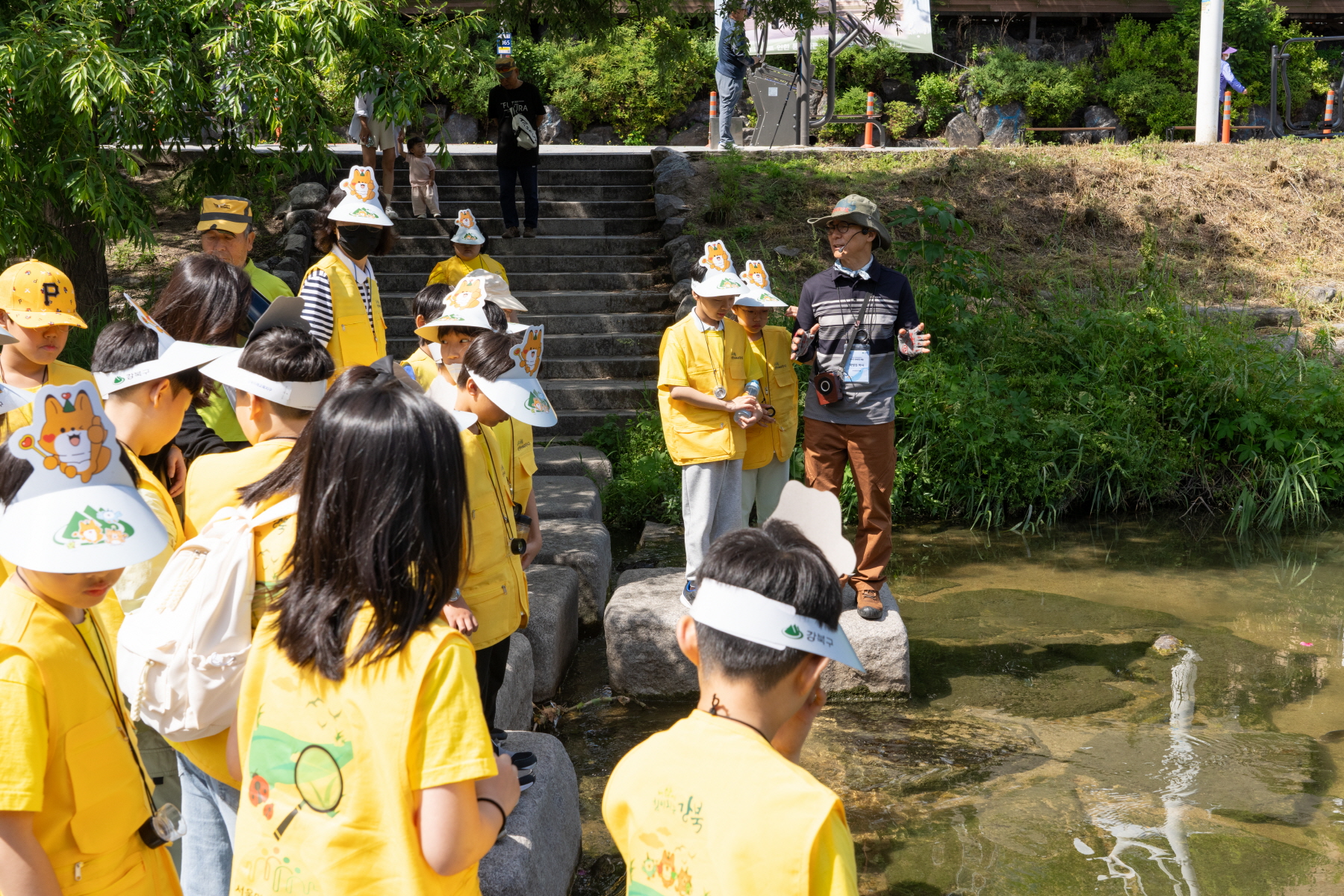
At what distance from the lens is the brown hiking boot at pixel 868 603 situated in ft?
15.5

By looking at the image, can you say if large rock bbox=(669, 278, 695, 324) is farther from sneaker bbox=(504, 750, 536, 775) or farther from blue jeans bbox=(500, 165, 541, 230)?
sneaker bbox=(504, 750, 536, 775)

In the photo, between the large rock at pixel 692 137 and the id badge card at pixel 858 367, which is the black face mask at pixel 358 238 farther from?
the large rock at pixel 692 137

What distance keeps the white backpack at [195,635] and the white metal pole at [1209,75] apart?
14121 mm

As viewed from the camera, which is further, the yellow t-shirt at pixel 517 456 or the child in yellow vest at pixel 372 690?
the yellow t-shirt at pixel 517 456

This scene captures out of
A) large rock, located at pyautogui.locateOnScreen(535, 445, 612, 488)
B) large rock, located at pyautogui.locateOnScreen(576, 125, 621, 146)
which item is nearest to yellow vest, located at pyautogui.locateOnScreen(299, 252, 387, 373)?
large rock, located at pyautogui.locateOnScreen(535, 445, 612, 488)

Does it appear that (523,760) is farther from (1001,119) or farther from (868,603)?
(1001,119)

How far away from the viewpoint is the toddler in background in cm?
1017

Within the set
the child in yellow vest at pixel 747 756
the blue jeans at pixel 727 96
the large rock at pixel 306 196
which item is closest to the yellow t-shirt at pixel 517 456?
the child in yellow vest at pixel 747 756

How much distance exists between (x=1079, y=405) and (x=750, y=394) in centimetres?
401

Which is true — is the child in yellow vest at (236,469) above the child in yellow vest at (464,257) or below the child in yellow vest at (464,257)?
below

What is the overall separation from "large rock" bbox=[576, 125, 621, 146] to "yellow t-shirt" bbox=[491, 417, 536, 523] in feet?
56.5

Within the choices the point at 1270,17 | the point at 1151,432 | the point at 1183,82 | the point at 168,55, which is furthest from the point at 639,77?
the point at 168,55

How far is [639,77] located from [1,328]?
17.5 m

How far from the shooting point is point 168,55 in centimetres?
518
